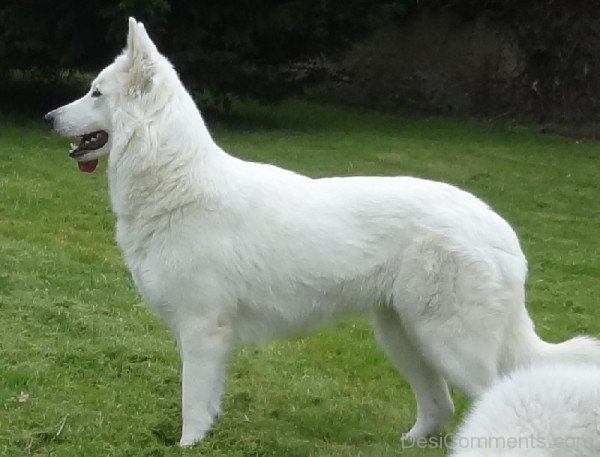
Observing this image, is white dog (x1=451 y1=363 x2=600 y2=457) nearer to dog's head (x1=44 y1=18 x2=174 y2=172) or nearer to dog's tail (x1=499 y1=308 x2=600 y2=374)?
dog's tail (x1=499 y1=308 x2=600 y2=374)

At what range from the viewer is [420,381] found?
16.3 feet

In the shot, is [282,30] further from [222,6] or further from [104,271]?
[104,271]

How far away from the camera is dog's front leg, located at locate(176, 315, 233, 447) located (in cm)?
451

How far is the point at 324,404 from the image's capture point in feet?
17.7

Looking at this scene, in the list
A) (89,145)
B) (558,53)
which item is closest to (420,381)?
(89,145)

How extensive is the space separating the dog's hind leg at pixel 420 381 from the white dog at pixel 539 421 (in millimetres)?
1871

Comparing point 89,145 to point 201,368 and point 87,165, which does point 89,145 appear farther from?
point 201,368

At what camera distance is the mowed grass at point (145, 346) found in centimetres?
473

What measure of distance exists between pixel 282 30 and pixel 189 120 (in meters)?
10.8

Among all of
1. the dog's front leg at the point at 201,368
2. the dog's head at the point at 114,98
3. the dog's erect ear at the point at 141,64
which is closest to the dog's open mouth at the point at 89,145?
the dog's head at the point at 114,98

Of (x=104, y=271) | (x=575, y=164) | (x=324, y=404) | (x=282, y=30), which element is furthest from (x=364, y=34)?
(x=324, y=404)

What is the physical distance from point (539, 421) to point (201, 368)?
2090mm

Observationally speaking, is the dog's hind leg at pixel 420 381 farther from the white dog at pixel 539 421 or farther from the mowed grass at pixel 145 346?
the white dog at pixel 539 421

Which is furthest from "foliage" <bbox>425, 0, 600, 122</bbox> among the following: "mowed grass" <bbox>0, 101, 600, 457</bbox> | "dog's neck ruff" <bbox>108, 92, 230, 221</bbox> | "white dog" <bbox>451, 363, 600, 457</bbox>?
"white dog" <bbox>451, 363, 600, 457</bbox>
